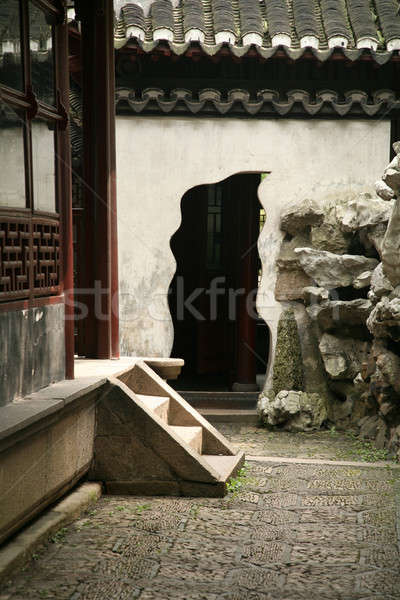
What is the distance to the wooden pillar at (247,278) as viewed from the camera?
9.62 metres

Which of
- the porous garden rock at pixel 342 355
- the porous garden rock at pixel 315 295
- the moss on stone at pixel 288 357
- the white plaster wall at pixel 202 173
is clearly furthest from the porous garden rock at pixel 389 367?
the white plaster wall at pixel 202 173

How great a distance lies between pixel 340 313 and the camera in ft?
27.2

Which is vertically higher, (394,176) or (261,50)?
(261,50)

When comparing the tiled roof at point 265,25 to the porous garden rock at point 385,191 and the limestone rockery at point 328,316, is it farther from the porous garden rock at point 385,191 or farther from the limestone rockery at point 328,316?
the porous garden rock at point 385,191

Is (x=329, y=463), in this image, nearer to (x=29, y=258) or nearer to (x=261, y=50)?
(x=29, y=258)

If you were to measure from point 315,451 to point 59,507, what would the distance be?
3496mm

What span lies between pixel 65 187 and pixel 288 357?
168 inches

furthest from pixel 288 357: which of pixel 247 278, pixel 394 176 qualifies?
pixel 394 176

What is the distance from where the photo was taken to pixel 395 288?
700cm

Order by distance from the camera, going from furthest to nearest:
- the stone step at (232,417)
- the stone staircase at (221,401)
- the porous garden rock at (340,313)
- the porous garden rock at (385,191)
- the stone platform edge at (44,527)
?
the stone staircase at (221,401) < the stone step at (232,417) < the porous garden rock at (340,313) < the porous garden rock at (385,191) < the stone platform edge at (44,527)

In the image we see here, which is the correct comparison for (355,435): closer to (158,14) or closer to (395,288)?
(395,288)

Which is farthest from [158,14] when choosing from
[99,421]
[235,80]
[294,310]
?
[99,421]

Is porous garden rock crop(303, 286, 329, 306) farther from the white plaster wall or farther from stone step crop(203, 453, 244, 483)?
stone step crop(203, 453, 244, 483)

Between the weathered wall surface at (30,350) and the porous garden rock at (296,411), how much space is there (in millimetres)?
3861
